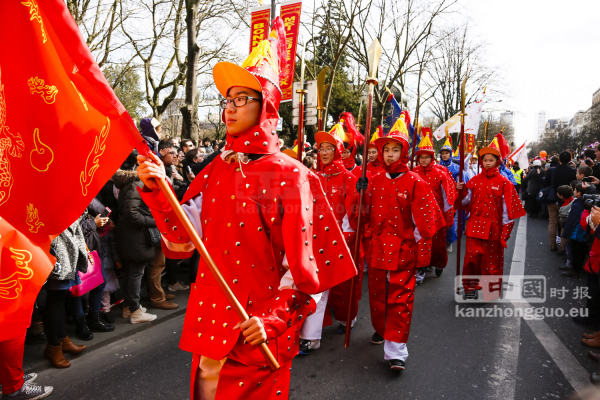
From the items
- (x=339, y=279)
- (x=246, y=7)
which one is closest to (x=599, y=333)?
(x=339, y=279)

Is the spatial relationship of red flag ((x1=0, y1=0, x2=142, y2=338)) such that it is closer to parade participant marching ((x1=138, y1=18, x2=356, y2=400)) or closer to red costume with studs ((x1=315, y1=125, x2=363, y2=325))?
parade participant marching ((x1=138, y1=18, x2=356, y2=400))

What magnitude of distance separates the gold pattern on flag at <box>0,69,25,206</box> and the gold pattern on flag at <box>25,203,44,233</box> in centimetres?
9

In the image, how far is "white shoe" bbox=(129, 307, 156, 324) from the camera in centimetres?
506

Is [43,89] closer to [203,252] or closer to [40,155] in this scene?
[40,155]

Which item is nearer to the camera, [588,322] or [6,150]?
[6,150]

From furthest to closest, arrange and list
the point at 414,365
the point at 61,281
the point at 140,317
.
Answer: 1. the point at 140,317
2. the point at 414,365
3. the point at 61,281

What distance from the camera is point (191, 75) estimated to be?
1135cm

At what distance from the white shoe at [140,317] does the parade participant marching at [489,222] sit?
4.46m

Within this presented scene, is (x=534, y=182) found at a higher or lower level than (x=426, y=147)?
lower

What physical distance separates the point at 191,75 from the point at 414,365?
384 inches

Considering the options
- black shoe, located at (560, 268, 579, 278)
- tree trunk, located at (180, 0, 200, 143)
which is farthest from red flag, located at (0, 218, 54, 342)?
tree trunk, located at (180, 0, 200, 143)

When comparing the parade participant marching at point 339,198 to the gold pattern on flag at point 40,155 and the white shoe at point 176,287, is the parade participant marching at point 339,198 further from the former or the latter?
the gold pattern on flag at point 40,155

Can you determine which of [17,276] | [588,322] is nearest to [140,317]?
[17,276]

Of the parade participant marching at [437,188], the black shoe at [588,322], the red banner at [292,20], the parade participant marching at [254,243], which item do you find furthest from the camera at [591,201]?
the red banner at [292,20]
